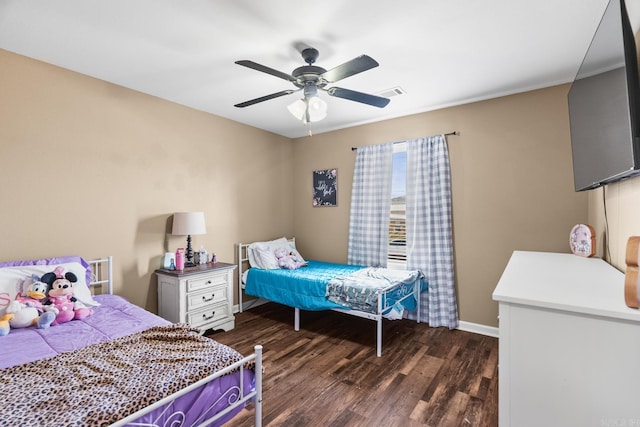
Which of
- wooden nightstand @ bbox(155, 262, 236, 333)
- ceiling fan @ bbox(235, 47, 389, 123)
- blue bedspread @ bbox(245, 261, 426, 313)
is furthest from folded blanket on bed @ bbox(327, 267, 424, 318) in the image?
ceiling fan @ bbox(235, 47, 389, 123)

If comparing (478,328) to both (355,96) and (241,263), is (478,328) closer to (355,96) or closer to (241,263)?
(355,96)

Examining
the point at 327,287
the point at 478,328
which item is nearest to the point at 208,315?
the point at 327,287

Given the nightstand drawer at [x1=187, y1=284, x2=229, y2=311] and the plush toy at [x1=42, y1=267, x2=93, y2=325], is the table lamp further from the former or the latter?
the plush toy at [x1=42, y1=267, x2=93, y2=325]

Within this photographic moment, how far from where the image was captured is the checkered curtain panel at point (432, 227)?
336cm

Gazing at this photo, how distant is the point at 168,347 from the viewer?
1.63 meters

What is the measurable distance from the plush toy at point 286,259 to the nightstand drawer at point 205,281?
0.79 metres

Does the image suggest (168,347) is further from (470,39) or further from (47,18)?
(470,39)

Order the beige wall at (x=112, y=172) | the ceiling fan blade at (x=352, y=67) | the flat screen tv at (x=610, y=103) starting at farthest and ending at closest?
the beige wall at (x=112, y=172) → the ceiling fan blade at (x=352, y=67) → the flat screen tv at (x=610, y=103)

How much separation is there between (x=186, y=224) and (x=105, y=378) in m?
2.04

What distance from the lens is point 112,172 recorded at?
291 centimetres

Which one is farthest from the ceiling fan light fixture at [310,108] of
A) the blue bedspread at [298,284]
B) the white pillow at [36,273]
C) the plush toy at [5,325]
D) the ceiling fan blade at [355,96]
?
the plush toy at [5,325]

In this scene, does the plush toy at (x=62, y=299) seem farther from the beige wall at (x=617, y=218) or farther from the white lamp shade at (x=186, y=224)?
the beige wall at (x=617, y=218)

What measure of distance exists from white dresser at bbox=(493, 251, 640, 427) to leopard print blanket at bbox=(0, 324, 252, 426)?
1295mm

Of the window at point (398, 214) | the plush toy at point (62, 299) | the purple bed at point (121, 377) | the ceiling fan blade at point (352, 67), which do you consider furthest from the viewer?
the window at point (398, 214)
